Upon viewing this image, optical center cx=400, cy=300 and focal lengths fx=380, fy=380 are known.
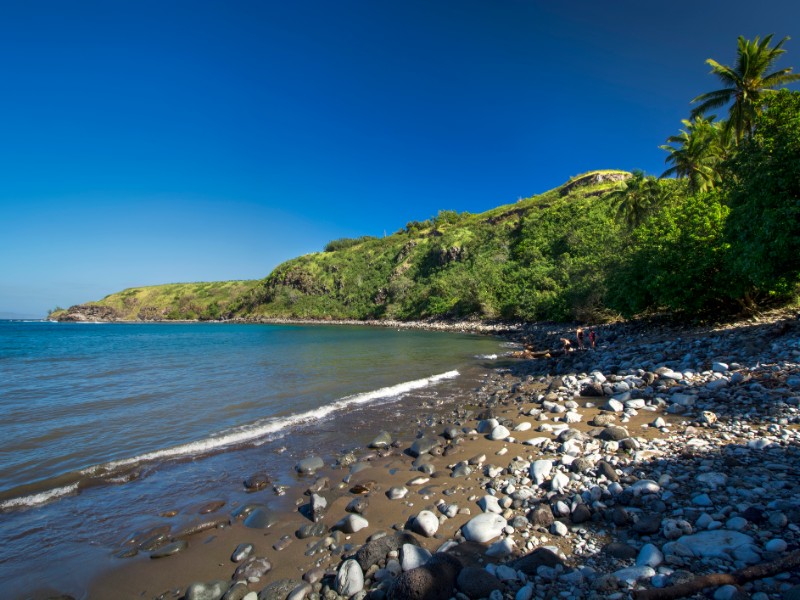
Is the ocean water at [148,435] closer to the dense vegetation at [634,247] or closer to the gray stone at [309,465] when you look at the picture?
the gray stone at [309,465]

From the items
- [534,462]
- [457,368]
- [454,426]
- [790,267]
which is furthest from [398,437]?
[790,267]

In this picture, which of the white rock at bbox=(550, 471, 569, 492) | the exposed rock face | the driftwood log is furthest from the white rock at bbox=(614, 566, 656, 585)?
the exposed rock face

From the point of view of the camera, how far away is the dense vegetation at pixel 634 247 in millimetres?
13648

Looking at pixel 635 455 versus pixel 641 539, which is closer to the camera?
pixel 641 539

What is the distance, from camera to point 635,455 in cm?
655

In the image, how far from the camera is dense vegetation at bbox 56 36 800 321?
13648 mm

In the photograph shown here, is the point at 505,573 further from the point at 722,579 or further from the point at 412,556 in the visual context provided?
the point at 722,579

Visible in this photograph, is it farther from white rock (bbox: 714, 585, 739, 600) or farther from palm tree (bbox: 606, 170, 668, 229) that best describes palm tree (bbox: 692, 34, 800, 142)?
white rock (bbox: 714, 585, 739, 600)

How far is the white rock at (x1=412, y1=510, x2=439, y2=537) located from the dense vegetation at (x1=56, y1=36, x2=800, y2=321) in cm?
1453

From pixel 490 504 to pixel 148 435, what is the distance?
373 inches

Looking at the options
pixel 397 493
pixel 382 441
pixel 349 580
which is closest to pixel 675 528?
pixel 349 580

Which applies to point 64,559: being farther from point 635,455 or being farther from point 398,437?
point 635,455

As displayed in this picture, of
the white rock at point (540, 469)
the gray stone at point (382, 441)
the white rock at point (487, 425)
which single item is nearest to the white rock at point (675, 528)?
the white rock at point (540, 469)

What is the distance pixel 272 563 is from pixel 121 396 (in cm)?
1337
